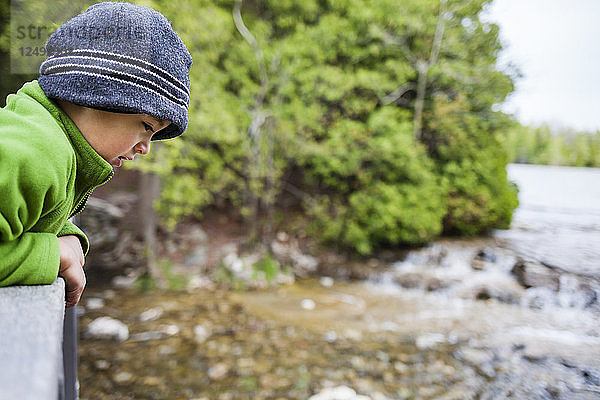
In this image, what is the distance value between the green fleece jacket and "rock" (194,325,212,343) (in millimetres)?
3710

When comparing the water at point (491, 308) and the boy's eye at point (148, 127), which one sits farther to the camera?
the water at point (491, 308)

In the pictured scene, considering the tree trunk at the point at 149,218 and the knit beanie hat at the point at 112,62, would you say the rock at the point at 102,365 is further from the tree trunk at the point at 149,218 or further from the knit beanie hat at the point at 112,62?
the knit beanie hat at the point at 112,62

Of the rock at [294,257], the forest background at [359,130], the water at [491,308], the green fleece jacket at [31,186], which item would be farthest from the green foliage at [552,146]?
the green fleece jacket at [31,186]

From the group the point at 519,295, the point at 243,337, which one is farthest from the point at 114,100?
the point at 519,295

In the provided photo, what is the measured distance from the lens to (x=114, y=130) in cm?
92

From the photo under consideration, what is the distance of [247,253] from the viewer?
6.49m

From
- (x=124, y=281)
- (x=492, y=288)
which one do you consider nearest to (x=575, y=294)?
(x=492, y=288)

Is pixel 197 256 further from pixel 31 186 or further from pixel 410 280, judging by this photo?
pixel 31 186

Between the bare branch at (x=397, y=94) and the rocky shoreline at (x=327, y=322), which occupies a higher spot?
A: the bare branch at (x=397, y=94)

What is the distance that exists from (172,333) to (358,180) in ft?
12.8

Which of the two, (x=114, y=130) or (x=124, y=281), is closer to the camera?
(x=114, y=130)

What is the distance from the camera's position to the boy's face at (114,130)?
0.89 metres

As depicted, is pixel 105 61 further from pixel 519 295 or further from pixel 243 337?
pixel 519 295

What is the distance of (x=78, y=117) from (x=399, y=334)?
437cm
